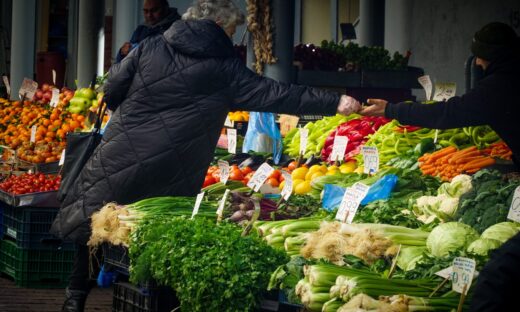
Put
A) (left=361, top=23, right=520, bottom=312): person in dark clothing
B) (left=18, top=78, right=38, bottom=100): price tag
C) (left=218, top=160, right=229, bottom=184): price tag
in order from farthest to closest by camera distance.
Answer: (left=18, top=78, right=38, bottom=100): price tag → (left=218, top=160, right=229, bottom=184): price tag → (left=361, top=23, right=520, bottom=312): person in dark clothing

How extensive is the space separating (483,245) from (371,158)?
220 centimetres

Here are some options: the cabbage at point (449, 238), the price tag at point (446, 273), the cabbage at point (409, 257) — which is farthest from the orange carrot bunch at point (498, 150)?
the price tag at point (446, 273)

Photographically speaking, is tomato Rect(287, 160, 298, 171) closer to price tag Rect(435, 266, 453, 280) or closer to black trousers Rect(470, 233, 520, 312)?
price tag Rect(435, 266, 453, 280)

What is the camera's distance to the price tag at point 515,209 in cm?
529

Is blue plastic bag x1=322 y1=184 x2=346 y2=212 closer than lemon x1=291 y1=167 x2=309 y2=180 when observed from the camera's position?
Yes

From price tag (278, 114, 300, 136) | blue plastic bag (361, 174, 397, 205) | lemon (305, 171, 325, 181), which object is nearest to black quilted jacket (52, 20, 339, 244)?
blue plastic bag (361, 174, 397, 205)

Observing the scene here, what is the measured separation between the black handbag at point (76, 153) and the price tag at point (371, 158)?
1.72m

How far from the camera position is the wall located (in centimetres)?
1419

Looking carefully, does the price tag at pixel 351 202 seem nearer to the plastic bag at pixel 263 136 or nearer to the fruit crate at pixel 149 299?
the fruit crate at pixel 149 299

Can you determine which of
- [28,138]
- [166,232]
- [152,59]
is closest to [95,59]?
[28,138]

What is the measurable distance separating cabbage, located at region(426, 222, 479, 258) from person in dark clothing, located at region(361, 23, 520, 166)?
70 centimetres

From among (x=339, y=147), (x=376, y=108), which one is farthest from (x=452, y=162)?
(x=376, y=108)

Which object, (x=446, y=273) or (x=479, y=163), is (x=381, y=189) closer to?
(x=479, y=163)

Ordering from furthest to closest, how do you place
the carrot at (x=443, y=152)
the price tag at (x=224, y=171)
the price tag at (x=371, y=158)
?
the carrot at (x=443, y=152)
the price tag at (x=224, y=171)
the price tag at (x=371, y=158)
